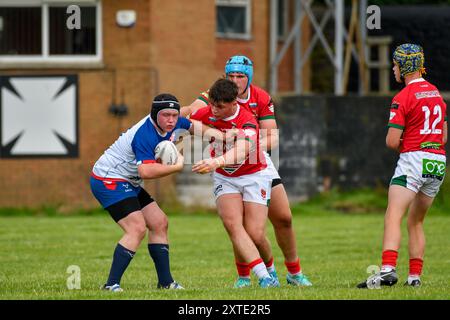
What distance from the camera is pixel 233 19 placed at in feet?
84.6

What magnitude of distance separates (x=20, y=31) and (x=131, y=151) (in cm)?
1402

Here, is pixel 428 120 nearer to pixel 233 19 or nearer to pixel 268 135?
pixel 268 135

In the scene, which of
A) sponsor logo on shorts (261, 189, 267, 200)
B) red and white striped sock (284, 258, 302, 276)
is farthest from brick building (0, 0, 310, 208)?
sponsor logo on shorts (261, 189, 267, 200)

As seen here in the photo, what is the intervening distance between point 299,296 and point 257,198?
161cm

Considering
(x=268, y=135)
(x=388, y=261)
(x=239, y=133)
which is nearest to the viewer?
(x=388, y=261)

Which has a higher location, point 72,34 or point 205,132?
point 72,34

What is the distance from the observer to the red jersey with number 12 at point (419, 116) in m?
10.5

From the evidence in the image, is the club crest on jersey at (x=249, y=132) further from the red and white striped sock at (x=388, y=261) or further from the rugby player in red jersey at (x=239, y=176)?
the red and white striped sock at (x=388, y=261)

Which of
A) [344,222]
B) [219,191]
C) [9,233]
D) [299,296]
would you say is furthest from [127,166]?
[344,222]

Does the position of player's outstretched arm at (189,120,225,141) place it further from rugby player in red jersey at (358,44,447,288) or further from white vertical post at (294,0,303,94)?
white vertical post at (294,0,303,94)

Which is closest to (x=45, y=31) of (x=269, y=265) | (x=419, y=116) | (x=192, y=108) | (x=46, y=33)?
(x=46, y=33)

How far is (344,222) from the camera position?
71.4ft

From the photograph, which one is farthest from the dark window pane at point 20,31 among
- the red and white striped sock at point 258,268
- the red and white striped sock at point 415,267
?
the red and white striped sock at point 415,267
